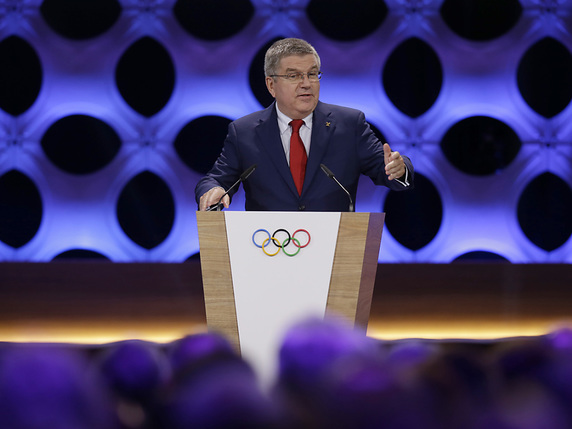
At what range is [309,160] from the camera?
1936 millimetres

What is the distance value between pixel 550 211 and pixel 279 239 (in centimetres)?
325

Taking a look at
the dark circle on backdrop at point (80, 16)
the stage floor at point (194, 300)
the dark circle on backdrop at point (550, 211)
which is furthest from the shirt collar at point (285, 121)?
the dark circle on backdrop at point (550, 211)

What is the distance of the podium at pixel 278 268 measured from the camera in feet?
4.50

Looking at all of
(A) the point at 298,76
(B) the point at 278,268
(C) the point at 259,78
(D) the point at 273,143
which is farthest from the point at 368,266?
(C) the point at 259,78

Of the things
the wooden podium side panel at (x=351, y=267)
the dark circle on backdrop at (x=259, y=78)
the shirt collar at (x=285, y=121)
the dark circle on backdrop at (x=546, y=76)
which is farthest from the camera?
the dark circle on backdrop at (x=546, y=76)

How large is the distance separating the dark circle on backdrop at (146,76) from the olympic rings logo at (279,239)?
276 cm

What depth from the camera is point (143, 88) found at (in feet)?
→ 12.8

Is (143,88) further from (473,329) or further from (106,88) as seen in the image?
(473,329)

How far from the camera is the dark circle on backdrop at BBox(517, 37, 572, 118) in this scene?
13.1 feet

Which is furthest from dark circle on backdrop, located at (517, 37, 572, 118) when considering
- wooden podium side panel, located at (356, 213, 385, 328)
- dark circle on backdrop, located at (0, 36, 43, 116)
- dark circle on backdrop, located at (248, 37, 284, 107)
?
dark circle on backdrop, located at (0, 36, 43, 116)

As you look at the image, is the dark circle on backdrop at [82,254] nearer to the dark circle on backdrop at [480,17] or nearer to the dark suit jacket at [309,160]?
the dark suit jacket at [309,160]

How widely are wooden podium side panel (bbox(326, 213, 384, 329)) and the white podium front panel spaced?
2 cm

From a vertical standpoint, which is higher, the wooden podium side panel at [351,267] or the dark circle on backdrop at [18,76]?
the dark circle on backdrop at [18,76]

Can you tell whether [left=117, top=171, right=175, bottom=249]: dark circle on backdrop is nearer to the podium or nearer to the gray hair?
the gray hair
